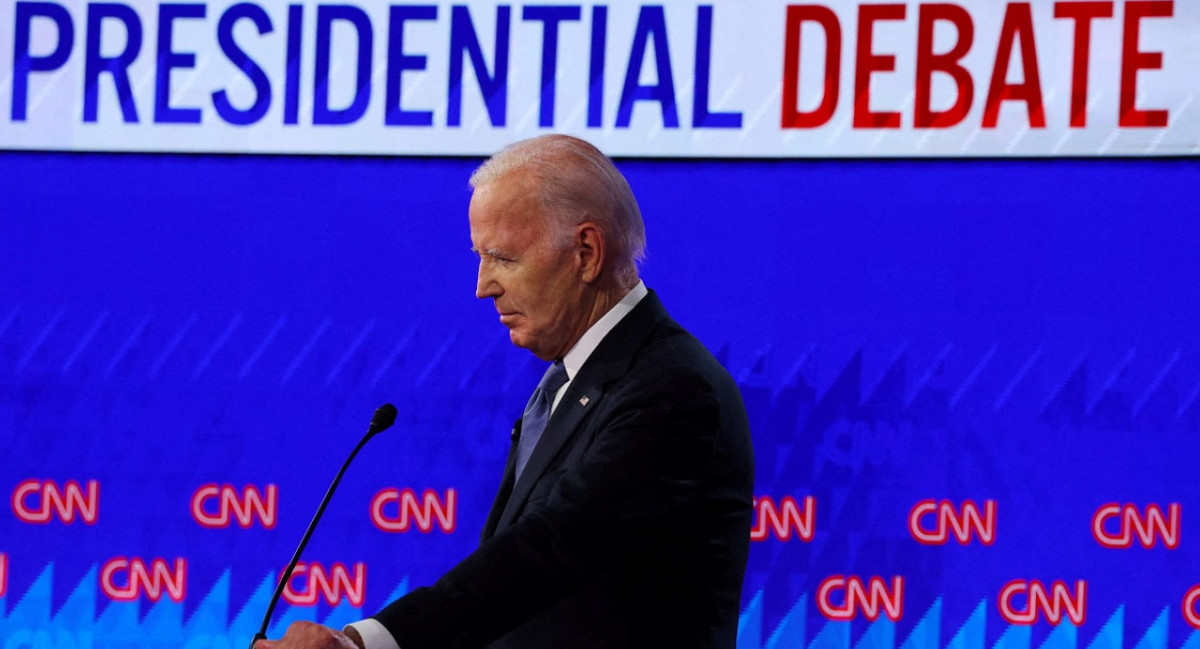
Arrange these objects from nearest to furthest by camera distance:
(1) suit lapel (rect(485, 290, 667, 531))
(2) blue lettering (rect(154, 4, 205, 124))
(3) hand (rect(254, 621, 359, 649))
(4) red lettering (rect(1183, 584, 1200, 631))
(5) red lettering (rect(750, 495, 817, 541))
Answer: (3) hand (rect(254, 621, 359, 649)), (1) suit lapel (rect(485, 290, 667, 531)), (4) red lettering (rect(1183, 584, 1200, 631)), (5) red lettering (rect(750, 495, 817, 541)), (2) blue lettering (rect(154, 4, 205, 124))

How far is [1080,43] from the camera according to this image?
9.07 feet

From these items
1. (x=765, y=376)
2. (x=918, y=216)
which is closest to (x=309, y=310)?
(x=765, y=376)

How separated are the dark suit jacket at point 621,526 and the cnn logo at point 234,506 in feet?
4.94

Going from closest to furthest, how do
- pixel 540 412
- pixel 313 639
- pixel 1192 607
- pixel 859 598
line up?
pixel 313 639 < pixel 540 412 < pixel 1192 607 < pixel 859 598

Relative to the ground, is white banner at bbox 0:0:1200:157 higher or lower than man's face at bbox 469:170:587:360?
higher

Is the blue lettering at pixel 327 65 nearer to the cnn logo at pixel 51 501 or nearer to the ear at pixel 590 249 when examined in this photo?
the cnn logo at pixel 51 501

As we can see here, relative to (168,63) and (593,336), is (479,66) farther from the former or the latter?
(593,336)

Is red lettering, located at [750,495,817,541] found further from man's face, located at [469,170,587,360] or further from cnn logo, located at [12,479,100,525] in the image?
cnn logo, located at [12,479,100,525]

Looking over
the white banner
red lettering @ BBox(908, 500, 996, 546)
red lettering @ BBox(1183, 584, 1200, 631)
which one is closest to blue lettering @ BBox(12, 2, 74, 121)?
the white banner

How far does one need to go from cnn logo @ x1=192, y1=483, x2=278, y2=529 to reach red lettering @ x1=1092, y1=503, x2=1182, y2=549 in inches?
64.1

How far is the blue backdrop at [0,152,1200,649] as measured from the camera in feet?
8.92

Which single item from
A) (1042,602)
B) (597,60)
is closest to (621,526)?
(1042,602)

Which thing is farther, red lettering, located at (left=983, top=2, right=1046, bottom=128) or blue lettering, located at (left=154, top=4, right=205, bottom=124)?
blue lettering, located at (left=154, top=4, right=205, bottom=124)

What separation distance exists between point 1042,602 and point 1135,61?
1040mm
